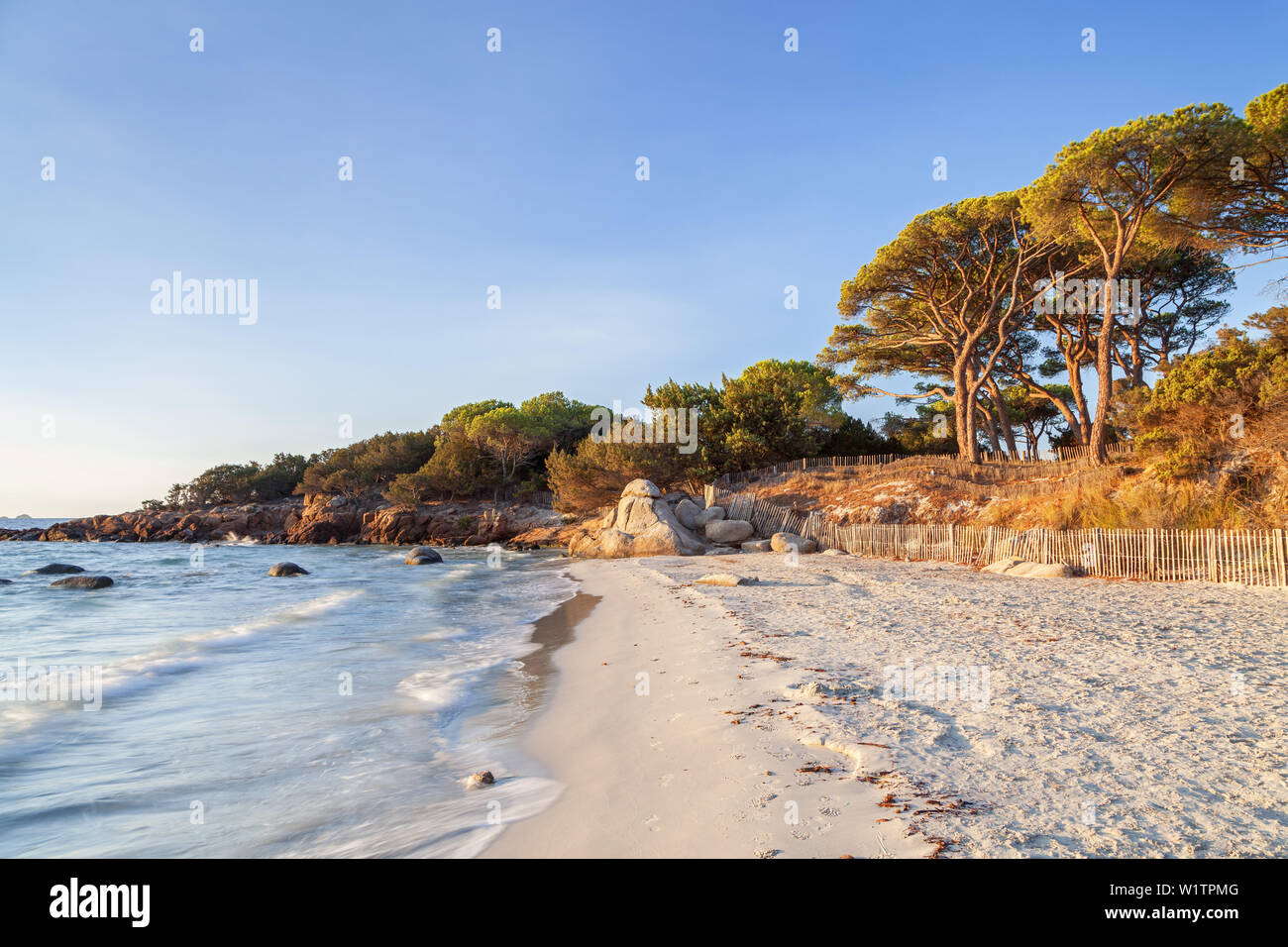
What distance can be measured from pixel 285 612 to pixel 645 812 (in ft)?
47.1

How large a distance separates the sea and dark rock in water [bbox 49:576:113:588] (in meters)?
6.38

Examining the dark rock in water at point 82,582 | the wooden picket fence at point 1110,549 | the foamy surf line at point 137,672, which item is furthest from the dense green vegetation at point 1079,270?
the dark rock in water at point 82,582

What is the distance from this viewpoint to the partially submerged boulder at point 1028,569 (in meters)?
13.5

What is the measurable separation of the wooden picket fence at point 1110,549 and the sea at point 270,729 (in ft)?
36.5

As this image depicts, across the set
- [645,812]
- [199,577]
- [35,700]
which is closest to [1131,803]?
[645,812]

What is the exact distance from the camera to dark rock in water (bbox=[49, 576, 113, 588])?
20.9 m

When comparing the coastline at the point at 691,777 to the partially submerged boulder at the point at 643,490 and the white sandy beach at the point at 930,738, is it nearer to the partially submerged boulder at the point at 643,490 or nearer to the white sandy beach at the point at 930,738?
the white sandy beach at the point at 930,738

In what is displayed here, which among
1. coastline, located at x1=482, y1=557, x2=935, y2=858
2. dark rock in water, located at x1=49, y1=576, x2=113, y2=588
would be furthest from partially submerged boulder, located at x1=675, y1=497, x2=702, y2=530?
→ dark rock in water, located at x1=49, y1=576, x2=113, y2=588

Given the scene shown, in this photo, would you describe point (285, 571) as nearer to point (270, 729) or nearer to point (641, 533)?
point (641, 533)

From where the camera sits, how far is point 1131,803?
3.29 m

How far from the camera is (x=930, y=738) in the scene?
438cm

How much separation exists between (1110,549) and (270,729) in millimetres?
15895
